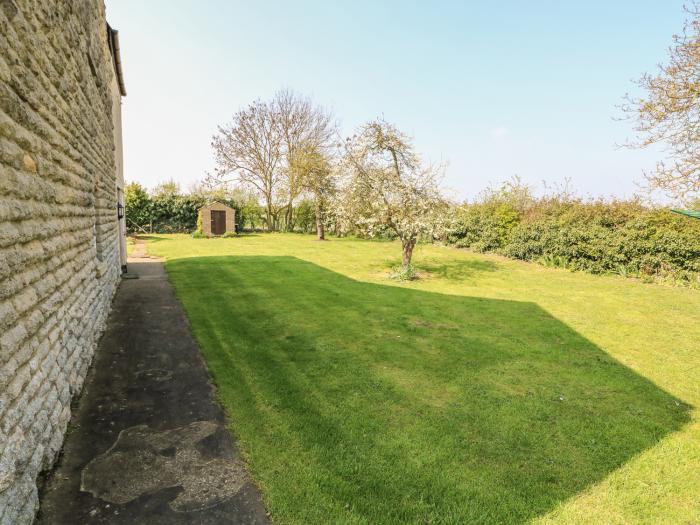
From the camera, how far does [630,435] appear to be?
13.1ft

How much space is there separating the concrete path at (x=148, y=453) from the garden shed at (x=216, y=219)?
24.6 metres

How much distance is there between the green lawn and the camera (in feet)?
9.91

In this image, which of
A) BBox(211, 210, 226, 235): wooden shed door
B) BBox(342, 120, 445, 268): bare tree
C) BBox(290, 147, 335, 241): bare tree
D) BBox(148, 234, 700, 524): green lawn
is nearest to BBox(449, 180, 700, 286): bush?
BBox(342, 120, 445, 268): bare tree

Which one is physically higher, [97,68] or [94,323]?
[97,68]

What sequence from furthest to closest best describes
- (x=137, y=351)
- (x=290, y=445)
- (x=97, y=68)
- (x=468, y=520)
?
(x=97, y=68) → (x=137, y=351) → (x=290, y=445) → (x=468, y=520)

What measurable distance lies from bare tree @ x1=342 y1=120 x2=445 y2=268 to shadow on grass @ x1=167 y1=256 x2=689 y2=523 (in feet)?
16.3

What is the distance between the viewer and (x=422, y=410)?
436cm

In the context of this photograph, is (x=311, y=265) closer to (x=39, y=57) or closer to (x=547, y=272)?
(x=547, y=272)

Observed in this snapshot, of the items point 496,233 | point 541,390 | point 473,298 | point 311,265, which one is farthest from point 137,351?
point 496,233

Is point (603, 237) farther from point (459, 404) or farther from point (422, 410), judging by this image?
point (422, 410)

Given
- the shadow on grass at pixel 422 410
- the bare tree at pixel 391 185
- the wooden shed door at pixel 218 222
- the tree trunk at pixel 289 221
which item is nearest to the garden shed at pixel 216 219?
the wooden shed door at pixel 218 222

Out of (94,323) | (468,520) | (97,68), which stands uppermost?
(97,68)

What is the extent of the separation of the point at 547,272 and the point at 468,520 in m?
14.1

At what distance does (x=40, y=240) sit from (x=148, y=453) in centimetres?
213
